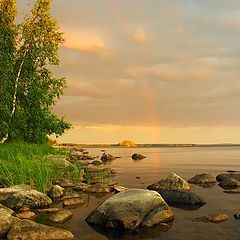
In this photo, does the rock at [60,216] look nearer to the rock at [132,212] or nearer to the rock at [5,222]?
the rock at [132,212]

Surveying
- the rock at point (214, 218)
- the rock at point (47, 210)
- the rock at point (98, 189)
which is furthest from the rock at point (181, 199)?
the rock at point (47, 210)

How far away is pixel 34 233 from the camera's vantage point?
379 inches

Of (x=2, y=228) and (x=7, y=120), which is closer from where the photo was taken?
(x=2, y=228)

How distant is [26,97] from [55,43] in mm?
6762

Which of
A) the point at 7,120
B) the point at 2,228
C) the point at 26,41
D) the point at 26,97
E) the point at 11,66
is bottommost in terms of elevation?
the point at 2,228

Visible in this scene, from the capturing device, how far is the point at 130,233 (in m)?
10.6

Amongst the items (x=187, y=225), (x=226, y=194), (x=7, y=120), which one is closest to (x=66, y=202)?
(x=187, y=225)

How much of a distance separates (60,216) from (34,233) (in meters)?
2.39

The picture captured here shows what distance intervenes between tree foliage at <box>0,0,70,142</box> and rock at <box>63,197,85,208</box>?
2271 cm

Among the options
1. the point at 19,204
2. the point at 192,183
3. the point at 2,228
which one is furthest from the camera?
the point at 192,183

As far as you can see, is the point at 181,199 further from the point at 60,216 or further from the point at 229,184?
the point at 229,184

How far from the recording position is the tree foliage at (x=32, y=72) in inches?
1449

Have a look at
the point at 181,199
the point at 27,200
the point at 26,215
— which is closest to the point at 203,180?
the point at 181,199

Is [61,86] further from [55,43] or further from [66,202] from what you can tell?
[66,202]
